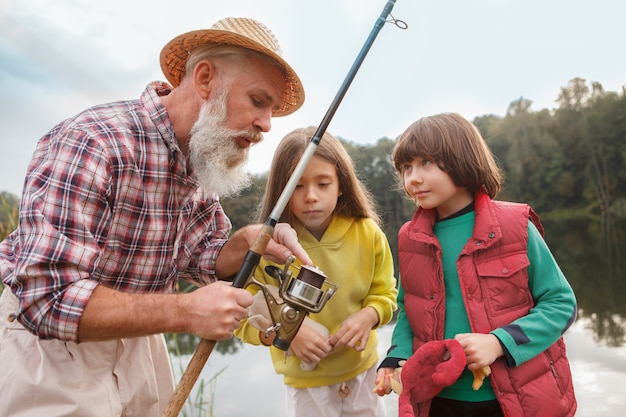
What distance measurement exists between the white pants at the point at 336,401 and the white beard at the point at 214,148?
3.03 feet

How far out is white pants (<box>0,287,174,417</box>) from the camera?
5.02 feet

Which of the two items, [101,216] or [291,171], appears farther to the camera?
[291,171]

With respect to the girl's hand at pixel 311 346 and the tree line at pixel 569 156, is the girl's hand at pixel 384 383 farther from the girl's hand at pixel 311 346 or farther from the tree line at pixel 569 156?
the tree line at pixel 569 156

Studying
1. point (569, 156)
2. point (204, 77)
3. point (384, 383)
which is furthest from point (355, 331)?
point (569, 156)

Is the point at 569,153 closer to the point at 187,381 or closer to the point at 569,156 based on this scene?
the point at 569,156

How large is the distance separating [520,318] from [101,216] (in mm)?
1360

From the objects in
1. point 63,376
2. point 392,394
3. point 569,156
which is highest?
point 569,156

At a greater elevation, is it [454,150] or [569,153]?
[569,153]

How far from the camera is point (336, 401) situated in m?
2.16

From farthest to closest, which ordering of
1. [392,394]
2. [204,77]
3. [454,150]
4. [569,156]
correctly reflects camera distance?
1. [569,156]
2. [392,394]
3. [204,77]
4. [454,150]

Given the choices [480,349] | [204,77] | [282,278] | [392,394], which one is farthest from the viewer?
[392,394]

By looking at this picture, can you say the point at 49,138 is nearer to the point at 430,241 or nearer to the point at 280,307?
the point at 280,307

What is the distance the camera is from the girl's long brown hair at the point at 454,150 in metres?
1.82

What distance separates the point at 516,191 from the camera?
84.2ft
